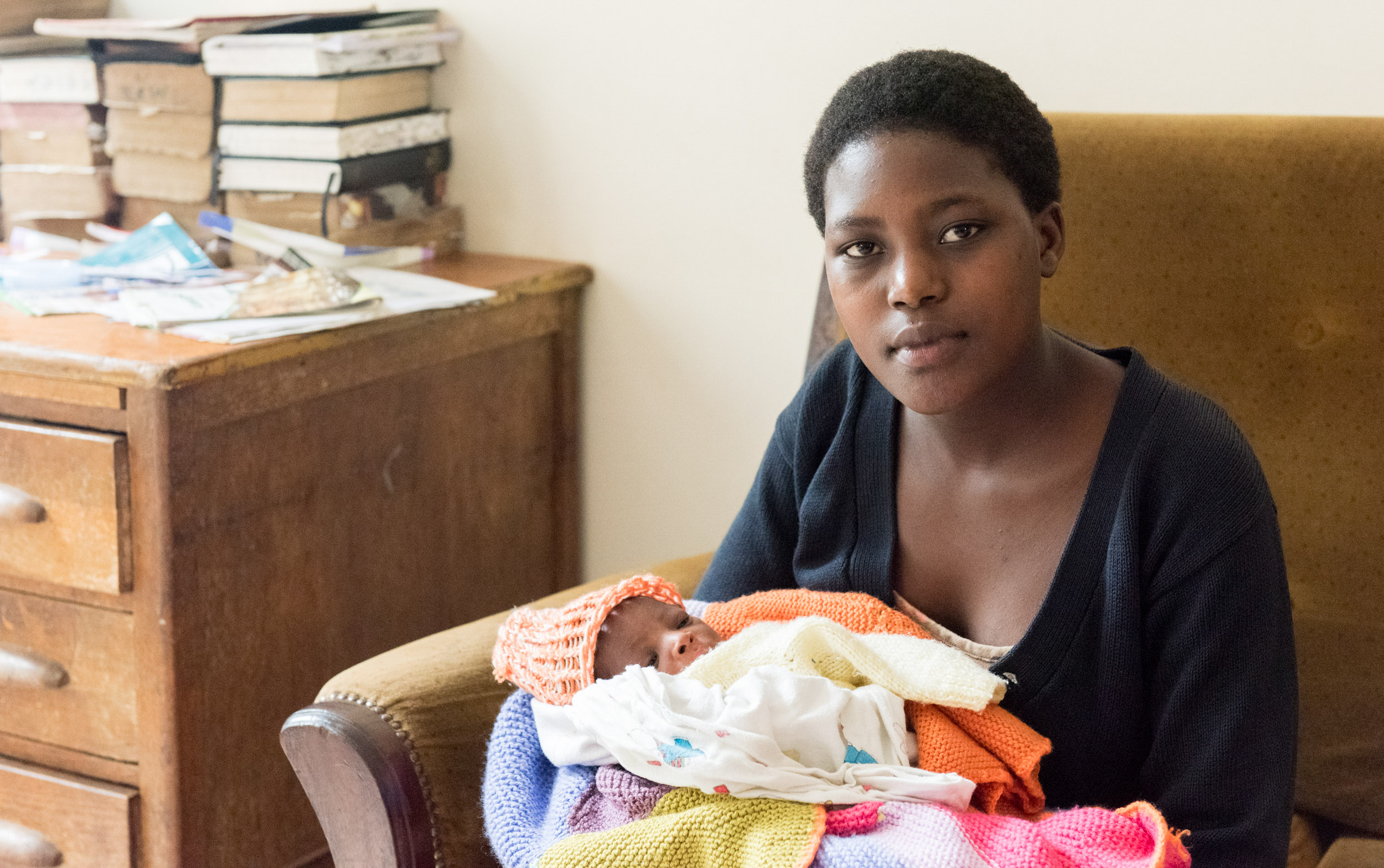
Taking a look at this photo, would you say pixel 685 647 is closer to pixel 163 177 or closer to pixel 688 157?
pixel 688 157

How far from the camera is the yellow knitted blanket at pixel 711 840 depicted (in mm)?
852

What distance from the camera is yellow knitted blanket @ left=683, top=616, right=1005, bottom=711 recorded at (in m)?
0.94

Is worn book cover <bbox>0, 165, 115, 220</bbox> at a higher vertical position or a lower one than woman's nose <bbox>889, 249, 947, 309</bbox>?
lower

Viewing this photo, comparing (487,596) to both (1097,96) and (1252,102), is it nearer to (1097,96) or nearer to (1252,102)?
(1097,96)

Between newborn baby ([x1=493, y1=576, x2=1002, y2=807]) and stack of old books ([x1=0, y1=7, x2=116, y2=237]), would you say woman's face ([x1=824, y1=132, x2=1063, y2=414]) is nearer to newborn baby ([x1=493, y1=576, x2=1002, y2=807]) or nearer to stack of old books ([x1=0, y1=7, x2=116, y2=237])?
newborn baby ([x1=493, y1=576, x2=1002, y2=807])

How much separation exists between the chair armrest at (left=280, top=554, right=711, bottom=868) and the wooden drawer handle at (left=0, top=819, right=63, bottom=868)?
0.57 metres

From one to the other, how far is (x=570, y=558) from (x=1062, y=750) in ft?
3.39

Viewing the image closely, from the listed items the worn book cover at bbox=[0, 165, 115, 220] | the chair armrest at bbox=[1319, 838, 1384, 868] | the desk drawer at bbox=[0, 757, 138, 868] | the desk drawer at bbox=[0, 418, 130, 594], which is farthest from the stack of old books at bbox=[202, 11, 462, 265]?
the chair armrest at bbox=[1319, 838, 1384, 868]

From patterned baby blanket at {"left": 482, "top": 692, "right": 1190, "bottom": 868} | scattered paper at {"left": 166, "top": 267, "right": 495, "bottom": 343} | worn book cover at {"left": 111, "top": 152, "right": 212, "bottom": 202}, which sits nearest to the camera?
patterned baby blanket at {"left": 482, "top": 692, "right": 1190, "bottom": 868}

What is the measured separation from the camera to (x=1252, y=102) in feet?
4.42

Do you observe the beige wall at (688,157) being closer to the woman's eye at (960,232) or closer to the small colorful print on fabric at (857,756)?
the woman's eye at (960,232)

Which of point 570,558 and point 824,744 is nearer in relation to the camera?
point 824,744

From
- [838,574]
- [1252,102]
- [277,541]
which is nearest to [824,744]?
[838,574]

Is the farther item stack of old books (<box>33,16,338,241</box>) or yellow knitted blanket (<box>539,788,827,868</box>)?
stack of old books (<box>33,16,338,241</box>)
